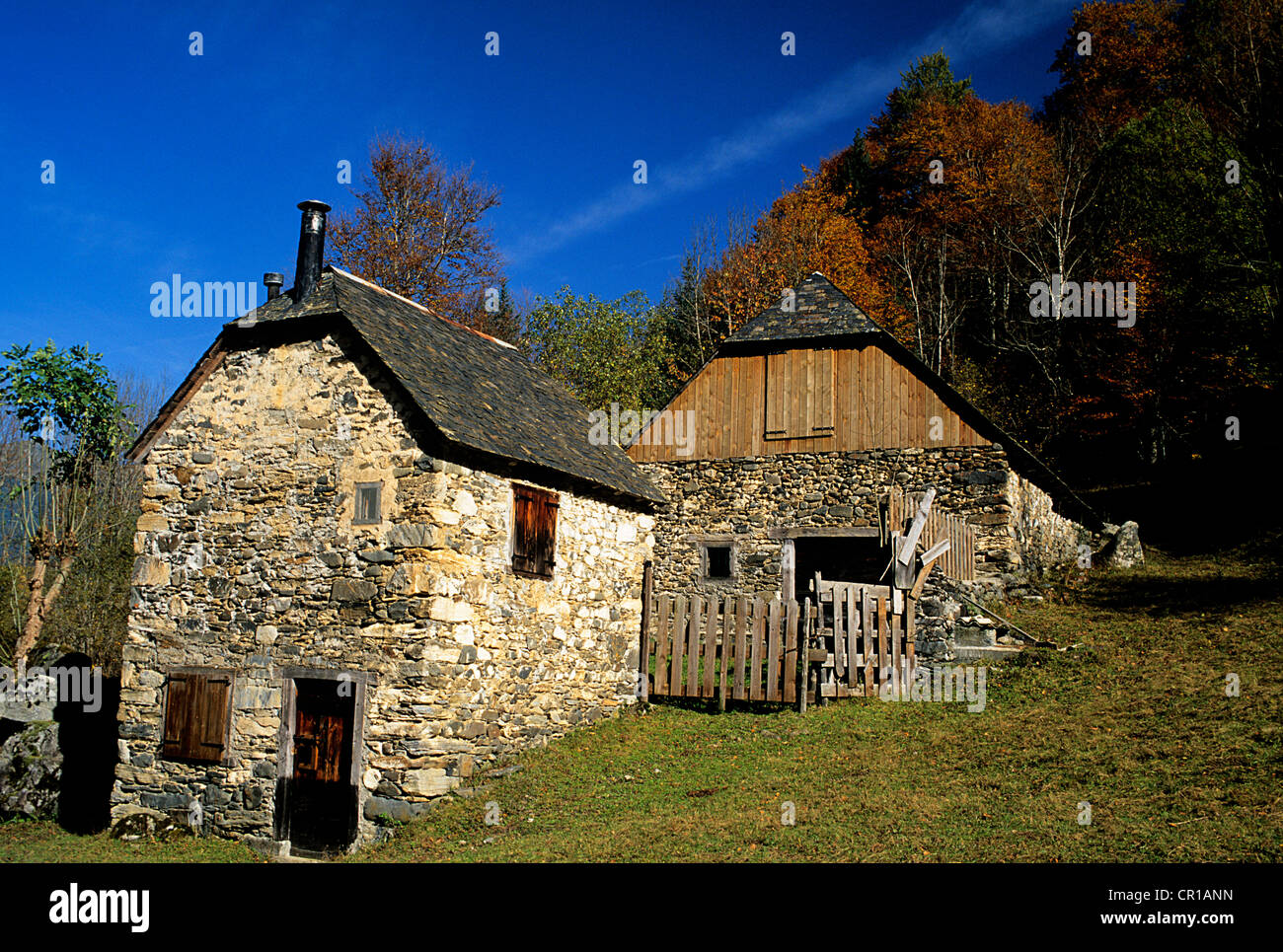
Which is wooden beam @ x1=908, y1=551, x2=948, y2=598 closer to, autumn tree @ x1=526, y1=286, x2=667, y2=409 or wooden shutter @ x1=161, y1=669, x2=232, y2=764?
wooden shutter @ x1=161, y1=669, x2=232, y2=764

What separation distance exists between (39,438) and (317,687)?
1104 centimetres

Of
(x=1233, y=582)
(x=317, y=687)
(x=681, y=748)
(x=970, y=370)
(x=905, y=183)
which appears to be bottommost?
(x=681, y=748)

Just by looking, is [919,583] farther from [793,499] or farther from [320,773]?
[320,773]

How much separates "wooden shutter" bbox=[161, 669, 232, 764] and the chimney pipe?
5389mm

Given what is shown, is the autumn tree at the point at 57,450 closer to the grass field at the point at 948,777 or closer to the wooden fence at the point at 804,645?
the grass field at the point at 948,777

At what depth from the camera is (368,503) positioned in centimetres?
1080

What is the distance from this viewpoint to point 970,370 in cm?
3045

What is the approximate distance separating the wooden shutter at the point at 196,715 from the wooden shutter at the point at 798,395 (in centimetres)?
1092

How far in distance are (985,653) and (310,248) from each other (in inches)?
456

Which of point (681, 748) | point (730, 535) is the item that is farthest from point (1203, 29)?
point (681, 748)

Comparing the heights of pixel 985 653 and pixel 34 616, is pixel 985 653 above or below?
above
